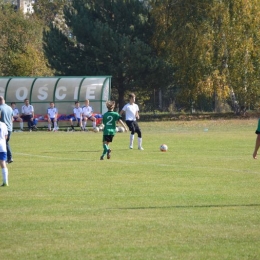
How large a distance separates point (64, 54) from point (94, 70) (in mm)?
2581

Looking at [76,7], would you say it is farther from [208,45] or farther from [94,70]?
[208,45]

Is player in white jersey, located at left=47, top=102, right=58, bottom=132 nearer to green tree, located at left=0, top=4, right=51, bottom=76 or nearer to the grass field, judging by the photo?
the grass field

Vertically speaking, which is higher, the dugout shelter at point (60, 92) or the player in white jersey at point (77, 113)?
the dugout shelter at point (60, 92)

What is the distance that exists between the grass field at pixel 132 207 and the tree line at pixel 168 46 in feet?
99.1

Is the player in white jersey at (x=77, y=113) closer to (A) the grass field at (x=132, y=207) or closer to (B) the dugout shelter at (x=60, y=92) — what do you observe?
(B) the dugout shelter at (x=60, y=92)

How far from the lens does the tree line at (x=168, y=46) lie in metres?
55.9

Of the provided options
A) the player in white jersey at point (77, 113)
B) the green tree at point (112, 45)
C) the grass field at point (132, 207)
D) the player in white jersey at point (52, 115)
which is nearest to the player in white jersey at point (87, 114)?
the player in white jersey at point (77, 113)

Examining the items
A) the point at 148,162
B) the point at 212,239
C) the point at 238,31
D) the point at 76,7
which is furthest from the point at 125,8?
the point at 212,239

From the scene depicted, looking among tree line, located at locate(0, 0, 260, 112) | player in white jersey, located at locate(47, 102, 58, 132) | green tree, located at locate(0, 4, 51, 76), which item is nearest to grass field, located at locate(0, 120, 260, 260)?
player in white jersey, located at locate(47, 102, 58, 132)

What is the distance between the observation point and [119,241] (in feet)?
35.4

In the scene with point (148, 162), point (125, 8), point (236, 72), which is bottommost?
point (148, 162)

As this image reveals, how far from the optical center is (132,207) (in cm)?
1396

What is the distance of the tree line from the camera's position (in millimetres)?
55875

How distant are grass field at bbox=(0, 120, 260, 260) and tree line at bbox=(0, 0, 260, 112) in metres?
30.2
